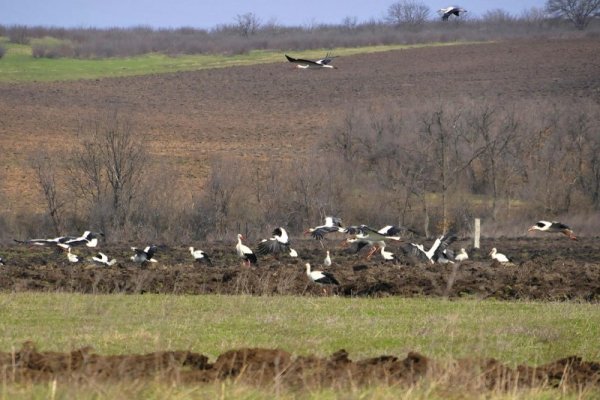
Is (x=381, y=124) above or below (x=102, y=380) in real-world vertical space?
below

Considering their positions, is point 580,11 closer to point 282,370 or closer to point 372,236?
point 372,236

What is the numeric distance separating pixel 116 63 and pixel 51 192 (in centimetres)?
4999

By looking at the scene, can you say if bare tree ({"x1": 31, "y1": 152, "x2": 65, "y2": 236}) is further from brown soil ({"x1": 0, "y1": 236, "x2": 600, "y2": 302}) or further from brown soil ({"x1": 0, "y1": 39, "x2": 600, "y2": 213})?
brown soil ({"x1": 0, "y1": 236, "x2": 600, "y2": 302})

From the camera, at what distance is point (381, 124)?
179 feet

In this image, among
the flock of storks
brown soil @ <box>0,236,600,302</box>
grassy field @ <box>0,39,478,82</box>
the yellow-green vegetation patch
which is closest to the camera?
the yellow-green vegetation patch

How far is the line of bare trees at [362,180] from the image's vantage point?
4356 centimetres

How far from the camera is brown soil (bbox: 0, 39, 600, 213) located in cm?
5606

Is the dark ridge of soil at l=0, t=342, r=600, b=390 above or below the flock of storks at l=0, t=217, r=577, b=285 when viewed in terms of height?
above

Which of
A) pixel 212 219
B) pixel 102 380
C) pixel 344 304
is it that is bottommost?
pixel 212 219

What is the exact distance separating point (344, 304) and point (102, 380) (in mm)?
8633

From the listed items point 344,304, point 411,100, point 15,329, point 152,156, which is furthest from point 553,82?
point 15,329

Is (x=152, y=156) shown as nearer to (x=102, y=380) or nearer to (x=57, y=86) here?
(x=57, y=86)

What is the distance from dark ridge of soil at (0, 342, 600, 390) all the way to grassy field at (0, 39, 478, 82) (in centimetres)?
7243

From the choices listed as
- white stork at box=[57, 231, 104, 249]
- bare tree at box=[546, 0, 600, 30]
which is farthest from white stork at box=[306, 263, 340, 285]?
bare tree at box=[546, 0, 600, 30]
